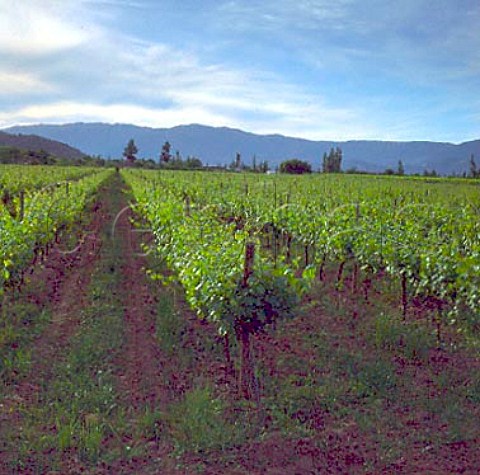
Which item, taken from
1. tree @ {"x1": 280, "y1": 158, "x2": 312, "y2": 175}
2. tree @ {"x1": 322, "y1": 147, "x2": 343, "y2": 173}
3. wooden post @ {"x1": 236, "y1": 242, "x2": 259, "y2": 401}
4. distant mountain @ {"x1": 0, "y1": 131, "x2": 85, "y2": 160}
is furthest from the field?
distant mountain @ {"x1": 0, "y1": 131, "x2": 85, "y2": 160}

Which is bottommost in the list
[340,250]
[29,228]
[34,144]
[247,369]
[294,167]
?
[247,369]

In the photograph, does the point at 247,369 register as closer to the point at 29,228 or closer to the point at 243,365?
the point at 243,365

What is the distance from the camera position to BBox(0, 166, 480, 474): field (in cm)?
452

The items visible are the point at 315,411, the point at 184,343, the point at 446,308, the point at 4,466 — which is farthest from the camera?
the point at 446,308

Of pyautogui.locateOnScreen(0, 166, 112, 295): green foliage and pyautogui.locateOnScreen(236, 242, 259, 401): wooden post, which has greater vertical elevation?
pyautogui.locateOnScreen(0, 166, 112, 295): green foliage

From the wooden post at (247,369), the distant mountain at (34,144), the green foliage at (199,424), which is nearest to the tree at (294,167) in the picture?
the distant mountain at (34,144)

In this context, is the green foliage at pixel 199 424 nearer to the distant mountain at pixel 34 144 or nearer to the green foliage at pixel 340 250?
the green foliage at pixel 340 250

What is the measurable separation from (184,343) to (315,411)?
2.10 meters

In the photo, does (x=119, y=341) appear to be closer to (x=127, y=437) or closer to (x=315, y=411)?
(x=127, y=437)

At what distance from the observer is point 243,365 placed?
5379 mm

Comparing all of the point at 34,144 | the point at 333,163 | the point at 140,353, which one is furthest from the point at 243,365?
the point at 34,144

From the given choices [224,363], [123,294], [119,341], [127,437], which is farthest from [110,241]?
[127,437]

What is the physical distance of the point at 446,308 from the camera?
8281 millimetres

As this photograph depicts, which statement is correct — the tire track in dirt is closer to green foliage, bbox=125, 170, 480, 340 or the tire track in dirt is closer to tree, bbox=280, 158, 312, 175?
green foliage, bbox=125, 170, 480, 340
